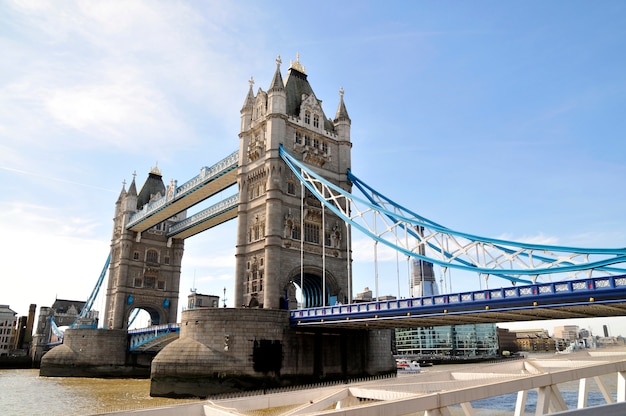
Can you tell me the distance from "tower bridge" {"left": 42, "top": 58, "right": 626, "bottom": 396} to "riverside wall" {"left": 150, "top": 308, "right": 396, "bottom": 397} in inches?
2.7

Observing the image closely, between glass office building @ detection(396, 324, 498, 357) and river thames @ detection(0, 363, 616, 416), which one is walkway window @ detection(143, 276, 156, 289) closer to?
river thames @ detection(0, 363, 616, 416)

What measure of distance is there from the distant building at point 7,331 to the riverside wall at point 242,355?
80908mm

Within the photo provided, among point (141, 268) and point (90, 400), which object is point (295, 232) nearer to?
point (90, 400)

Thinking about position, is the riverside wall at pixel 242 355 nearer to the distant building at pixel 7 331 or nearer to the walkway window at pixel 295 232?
the walkway window at pixel 295 232

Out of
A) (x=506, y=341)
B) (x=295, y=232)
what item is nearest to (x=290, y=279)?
(x=295, y=232)

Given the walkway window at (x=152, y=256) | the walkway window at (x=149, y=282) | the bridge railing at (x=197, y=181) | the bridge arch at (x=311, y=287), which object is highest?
the bridge railing at (x=197, y=181)

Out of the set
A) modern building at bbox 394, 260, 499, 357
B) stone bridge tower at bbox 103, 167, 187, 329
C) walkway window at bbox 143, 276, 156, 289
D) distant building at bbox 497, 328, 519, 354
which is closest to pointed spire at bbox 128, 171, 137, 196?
stone bridge tower at bbox 103, 167, 187, 329

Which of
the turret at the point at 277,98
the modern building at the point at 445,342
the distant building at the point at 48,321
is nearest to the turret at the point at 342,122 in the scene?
the turret at the point at 277,98

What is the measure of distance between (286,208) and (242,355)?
13.6 metres

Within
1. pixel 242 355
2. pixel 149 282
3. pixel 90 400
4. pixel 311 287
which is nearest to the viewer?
pixel 90 400

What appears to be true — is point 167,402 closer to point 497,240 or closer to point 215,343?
point 215,343

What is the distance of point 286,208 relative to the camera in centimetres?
4134

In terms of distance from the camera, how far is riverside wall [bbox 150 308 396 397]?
30719 millimetres

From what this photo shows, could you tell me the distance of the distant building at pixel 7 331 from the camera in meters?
95.2
